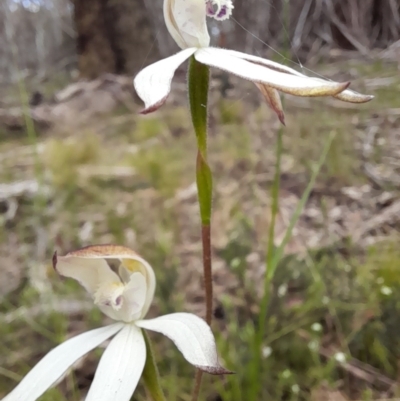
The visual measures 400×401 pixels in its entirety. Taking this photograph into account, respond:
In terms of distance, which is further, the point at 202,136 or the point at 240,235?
the point at 240,235

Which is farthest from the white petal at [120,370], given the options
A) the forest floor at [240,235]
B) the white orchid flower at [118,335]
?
the forest floor at [240,235]

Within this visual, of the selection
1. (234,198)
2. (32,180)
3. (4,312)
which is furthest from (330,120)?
(4,312)

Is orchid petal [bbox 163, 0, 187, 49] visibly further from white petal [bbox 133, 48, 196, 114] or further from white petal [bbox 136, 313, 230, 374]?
white petal [bbox 136, 313, 230, 374]

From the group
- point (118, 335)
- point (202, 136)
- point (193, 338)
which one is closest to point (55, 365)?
point (118, 335)

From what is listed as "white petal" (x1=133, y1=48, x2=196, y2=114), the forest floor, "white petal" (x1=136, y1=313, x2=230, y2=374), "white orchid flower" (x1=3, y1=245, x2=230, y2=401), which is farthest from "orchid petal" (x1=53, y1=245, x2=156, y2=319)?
the forest floor

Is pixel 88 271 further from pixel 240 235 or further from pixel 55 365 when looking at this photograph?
pixel 240 235

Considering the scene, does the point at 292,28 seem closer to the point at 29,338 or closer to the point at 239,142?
the point at 239,142

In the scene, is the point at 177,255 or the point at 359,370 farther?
the point at 177,255
